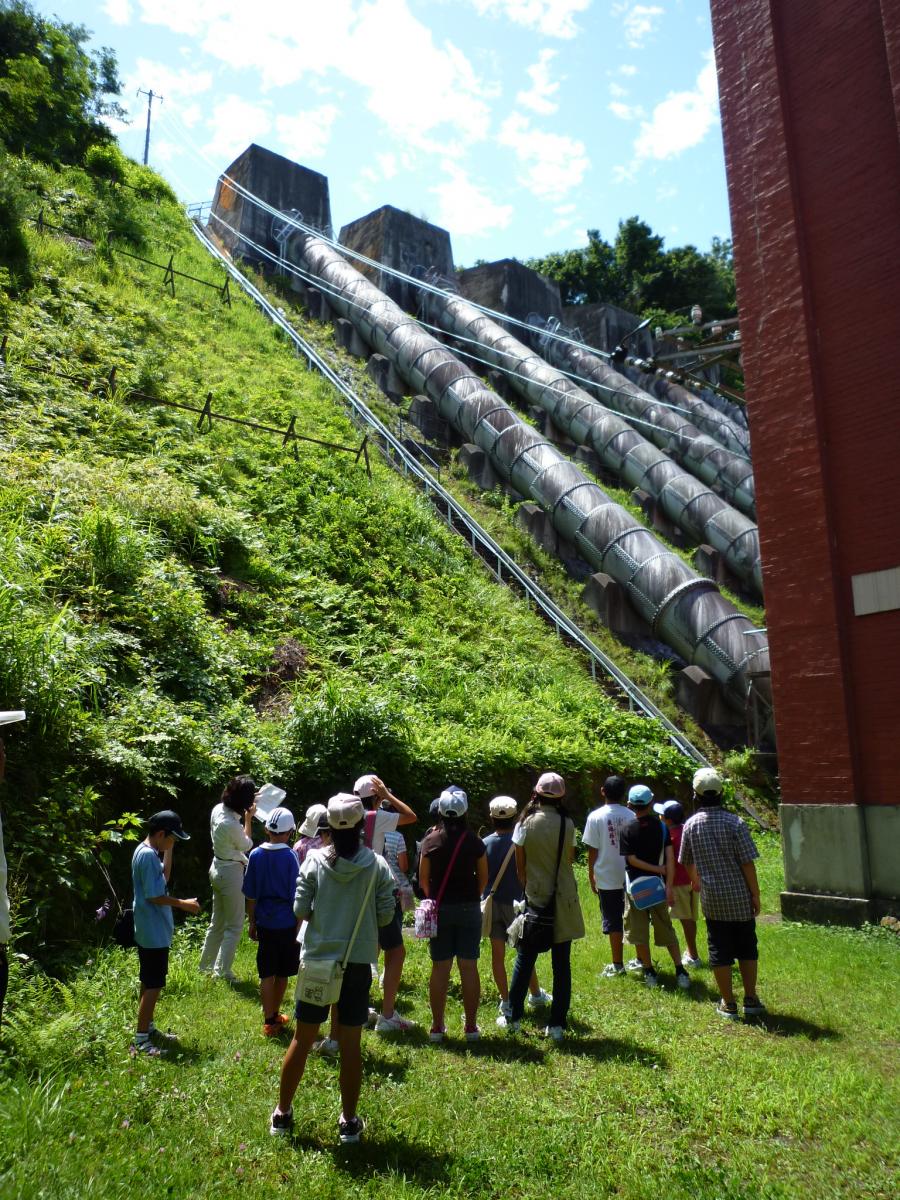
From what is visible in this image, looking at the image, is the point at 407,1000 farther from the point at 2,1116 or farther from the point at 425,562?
the point at 425,562

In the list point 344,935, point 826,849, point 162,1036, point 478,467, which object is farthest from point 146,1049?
point 478,467

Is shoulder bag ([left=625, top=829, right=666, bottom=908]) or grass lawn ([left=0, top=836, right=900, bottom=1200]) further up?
shoulder bag ([left=625, top=829, right=666, bottom=908])

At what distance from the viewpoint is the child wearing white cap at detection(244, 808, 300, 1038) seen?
18.4 ft

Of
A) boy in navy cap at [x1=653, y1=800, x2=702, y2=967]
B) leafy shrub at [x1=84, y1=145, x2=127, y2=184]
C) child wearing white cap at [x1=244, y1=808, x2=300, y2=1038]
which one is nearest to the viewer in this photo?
child wearing white cap at [x1=244, y1=808, x2=300, y2=1038]

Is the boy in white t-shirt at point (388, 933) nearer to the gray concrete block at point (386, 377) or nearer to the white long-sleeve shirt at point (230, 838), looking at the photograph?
the white long-sleeve shirt at point (230, 838)

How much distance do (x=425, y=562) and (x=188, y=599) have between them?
22.3 ft

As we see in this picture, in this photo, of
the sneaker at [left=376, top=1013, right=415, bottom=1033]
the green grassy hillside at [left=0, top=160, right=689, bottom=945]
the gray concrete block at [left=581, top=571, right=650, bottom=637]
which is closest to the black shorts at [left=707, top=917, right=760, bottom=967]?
the sneaker at [left=376, top=1013, right=415, bottom=1033]

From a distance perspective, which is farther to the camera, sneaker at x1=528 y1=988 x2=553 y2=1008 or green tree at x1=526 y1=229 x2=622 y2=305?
green tree at x1=526 y1=229 x2=622 y2=305

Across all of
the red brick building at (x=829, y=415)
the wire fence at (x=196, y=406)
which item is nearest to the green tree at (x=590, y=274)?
the wire fence at (x=196, y=406)

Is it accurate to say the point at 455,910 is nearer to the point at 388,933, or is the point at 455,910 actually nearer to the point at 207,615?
the point at 388,933

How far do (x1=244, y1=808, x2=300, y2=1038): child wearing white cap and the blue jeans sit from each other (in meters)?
1.50

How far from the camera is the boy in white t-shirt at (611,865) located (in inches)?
295

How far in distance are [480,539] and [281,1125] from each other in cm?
1637

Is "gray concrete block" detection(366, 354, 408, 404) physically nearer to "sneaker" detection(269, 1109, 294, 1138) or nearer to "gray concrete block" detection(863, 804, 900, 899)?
"gray concrete block" detection(863, 804, 900, 899)
